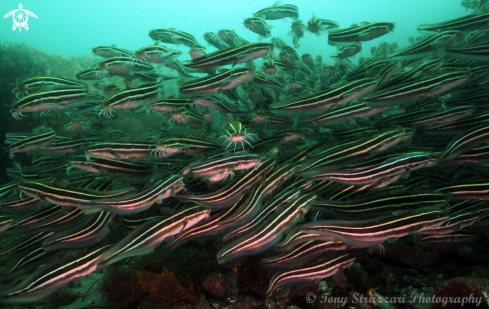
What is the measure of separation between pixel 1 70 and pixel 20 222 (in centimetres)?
1154

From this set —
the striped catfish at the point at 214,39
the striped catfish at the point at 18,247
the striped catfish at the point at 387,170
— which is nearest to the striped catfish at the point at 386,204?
the striped catfish at the point at 387,170

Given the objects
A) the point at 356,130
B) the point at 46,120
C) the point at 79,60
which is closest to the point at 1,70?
the point at 46,120

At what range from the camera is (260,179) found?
4.87 meters

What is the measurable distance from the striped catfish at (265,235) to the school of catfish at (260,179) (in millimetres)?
19

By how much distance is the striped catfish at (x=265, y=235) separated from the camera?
3.99m

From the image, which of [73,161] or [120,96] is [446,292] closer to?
[73,161]

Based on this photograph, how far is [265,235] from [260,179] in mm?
1198

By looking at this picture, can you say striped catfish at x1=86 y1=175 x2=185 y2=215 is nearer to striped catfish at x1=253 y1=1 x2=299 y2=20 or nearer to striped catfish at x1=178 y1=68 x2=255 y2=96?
striped catfish at x1=178 y1=68 x2=255 y2=96

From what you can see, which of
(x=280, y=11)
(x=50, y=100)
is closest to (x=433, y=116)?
(x=280, y=11)

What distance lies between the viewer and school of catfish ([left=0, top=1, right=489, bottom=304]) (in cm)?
401

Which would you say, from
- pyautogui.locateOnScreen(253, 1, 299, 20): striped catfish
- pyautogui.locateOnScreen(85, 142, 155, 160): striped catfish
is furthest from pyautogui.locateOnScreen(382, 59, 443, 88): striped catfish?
pyautogui.locateOnScreen(85, 142, 155, 160): striped catfish

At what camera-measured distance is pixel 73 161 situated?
16.8 ft

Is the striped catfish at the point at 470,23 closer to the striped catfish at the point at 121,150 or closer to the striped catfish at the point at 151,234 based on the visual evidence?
the striped catfish at the point at 151,234

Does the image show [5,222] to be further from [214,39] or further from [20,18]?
[20,18]
